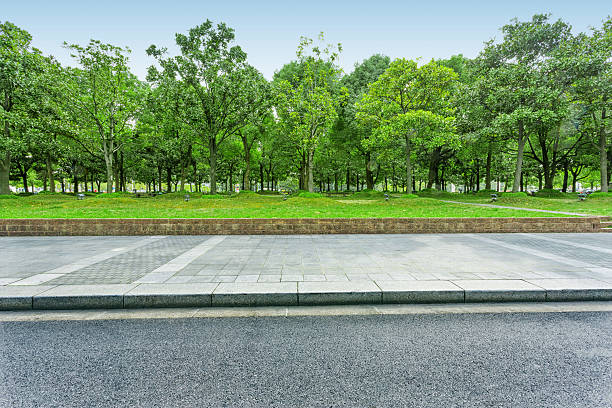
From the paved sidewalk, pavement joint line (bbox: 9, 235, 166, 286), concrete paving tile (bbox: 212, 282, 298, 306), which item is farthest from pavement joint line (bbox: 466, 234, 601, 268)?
pavement joint line (bbox: 9, 235, 166, 286)

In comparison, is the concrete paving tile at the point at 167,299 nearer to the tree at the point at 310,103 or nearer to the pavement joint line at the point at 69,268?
the pavement joint line at the point at 69,268

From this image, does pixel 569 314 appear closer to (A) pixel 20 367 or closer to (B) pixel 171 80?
(A) pixel 20 367

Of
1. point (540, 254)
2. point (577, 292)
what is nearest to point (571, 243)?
point (540, 254)

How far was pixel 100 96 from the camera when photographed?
21.9 metres

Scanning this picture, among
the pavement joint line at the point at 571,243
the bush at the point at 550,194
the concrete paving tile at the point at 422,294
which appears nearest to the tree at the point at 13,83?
the concrete paving tile at the point at 422,294

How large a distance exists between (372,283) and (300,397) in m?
2.48

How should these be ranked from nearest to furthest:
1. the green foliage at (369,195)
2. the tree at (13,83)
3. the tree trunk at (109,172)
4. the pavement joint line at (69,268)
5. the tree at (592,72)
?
the pavement joint line at (69,268) < the tree at (592,72) < the tree at (13,83) < the tree trunk at (109,172) < the green foliage at (369,195)

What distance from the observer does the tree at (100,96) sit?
21.6 m

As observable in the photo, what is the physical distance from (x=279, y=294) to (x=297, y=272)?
1027mm

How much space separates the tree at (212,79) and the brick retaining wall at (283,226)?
1401 cm

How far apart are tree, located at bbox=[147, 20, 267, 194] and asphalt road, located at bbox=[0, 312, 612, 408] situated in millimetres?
20599

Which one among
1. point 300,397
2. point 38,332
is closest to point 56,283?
point 38,332

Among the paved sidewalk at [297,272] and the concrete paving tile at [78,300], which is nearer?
the concrete paving tile at [78,300]

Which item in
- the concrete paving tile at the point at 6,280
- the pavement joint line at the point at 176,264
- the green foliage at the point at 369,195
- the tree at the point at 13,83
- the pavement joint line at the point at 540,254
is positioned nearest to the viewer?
the concrete paving tile at the point at 6,280
